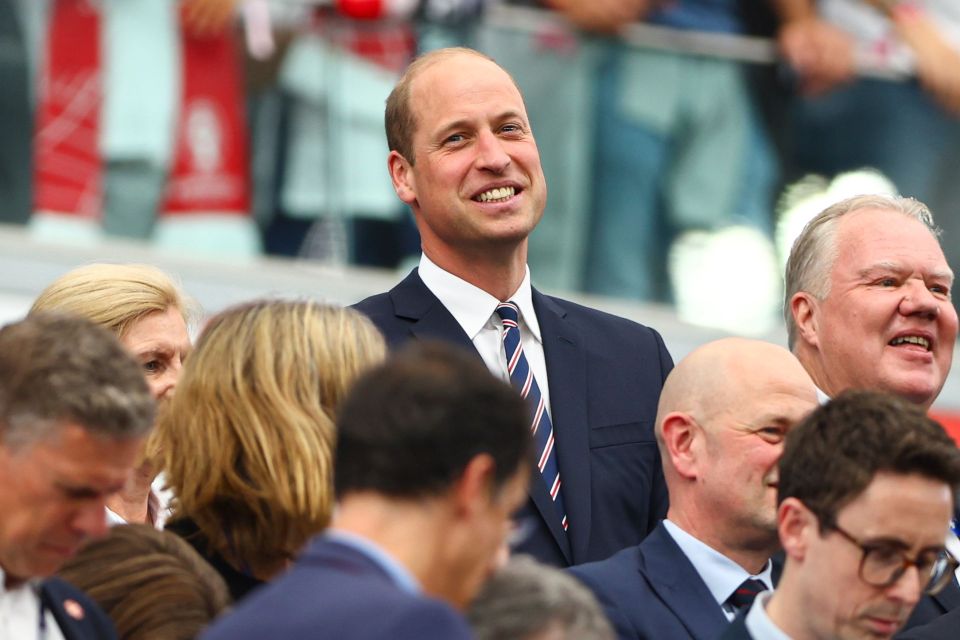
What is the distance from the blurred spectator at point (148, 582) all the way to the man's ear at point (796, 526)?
92 centimetres

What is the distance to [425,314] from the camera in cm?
427

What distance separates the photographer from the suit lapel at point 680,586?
3.68m

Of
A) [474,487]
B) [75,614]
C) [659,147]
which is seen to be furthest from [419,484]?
[659,147]

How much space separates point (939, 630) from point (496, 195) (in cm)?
139

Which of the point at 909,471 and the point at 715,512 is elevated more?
the point at 909,471

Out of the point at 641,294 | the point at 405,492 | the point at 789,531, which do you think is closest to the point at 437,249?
the point at 789,531

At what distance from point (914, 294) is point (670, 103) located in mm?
2652

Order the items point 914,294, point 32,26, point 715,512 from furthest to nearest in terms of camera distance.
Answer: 1. point 32,26
2. point 914,294
3. point 715,512

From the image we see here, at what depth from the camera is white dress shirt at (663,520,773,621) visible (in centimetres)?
380

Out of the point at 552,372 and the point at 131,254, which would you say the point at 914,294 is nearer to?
the point at 552,372

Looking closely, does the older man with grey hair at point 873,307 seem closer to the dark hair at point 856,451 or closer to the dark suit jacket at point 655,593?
the dark suit jacket at point 655,593

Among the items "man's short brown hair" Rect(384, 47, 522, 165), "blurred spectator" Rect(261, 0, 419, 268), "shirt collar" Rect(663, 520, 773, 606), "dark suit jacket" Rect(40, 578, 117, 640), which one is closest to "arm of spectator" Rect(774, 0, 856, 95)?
"blurred spectator" Rect(261, 0, 419, 268)

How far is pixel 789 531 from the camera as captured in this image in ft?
10.6

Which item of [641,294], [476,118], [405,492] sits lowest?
[641,294]
